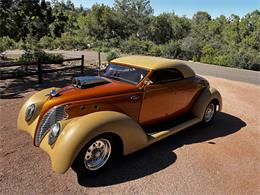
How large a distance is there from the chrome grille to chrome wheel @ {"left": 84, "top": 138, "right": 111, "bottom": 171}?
2.17 feet

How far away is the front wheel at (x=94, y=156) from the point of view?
3719 millimetres

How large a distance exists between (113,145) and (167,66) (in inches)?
84.3

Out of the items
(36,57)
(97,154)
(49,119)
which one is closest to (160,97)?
(97,154)

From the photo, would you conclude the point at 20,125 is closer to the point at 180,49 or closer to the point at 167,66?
the point at 167,66

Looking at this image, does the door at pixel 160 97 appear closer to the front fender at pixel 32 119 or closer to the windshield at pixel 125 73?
the windshield at pixel 125 73

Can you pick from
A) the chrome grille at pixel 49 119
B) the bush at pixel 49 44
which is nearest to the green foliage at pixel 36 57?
the chrome grille at pixel 49 119

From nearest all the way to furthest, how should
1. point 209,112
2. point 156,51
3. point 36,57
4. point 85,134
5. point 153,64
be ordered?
point 85,134
point 153,64
point 209,112
point 36,57
point 156,51

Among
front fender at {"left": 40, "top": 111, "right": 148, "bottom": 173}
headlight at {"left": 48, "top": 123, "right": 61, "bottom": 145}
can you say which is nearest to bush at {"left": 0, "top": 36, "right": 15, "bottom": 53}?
headlight at {"left": 48, "top": 123, "right": 61, "bottom": 145}

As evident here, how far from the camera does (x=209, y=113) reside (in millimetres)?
6266

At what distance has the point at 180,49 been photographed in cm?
2448

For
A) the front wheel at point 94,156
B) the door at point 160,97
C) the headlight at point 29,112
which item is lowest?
the front wheel at point 94,156

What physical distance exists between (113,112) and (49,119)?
103 centimetres

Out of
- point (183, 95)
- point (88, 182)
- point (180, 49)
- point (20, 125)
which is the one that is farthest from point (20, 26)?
point (180, 49)

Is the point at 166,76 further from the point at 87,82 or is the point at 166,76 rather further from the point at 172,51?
the point at 172,51
